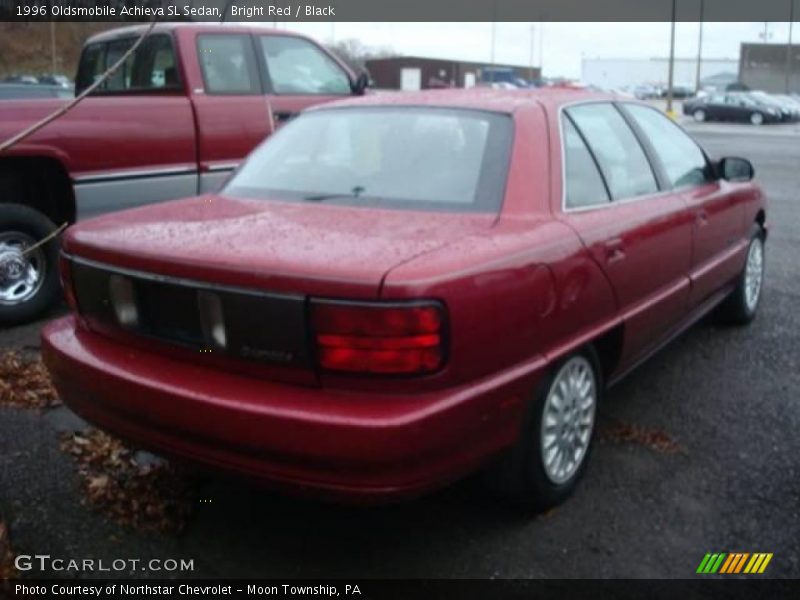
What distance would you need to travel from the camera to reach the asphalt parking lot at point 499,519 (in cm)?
286

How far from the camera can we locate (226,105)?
6.06 metres

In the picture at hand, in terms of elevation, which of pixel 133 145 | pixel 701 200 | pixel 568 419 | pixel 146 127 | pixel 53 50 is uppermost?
pixel 53 50

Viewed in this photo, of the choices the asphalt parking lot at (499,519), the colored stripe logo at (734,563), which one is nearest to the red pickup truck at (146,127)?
the asphalt parking lot at (499,519)

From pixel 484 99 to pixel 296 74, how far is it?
347cm

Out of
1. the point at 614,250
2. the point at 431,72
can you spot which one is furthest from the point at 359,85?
the point at 431,72

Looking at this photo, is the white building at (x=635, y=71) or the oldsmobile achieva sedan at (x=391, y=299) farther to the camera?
the white building at (x=635, y=71)

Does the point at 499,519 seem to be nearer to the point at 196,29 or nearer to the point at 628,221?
the point at 628,221

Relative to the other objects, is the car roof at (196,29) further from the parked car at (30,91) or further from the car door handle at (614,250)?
the parked car at (30,91)

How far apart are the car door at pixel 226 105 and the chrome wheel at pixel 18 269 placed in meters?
1.19

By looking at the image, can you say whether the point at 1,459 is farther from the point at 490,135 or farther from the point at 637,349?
the point at 637,349

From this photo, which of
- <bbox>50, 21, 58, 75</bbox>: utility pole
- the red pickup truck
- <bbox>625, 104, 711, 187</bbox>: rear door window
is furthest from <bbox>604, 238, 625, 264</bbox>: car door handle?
<bbox>50, 21, 58, 75</bbox>: utility pole

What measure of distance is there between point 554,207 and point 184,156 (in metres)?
Result: 3.39

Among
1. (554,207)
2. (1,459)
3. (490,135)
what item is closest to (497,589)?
(554,207)

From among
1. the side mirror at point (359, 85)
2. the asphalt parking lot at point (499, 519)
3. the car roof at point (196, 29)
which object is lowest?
the asphalt parking lot at point (499, 519)
